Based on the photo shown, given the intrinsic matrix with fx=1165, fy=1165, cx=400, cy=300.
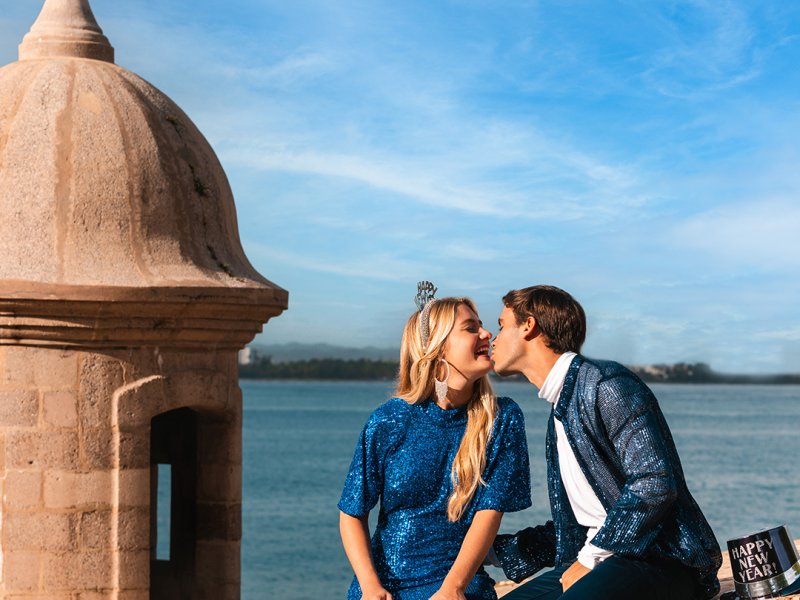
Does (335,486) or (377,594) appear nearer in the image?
(377,594)

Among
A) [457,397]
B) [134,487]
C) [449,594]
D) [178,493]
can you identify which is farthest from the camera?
[178,493]

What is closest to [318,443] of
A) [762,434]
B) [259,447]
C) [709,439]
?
[259,447]

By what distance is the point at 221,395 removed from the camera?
582 centimetres

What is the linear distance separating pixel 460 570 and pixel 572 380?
2.48ft

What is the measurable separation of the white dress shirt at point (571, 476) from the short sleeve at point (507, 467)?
0.52 ft

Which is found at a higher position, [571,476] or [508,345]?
[508,345]

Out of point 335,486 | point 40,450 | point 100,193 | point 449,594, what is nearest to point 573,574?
point 449,594

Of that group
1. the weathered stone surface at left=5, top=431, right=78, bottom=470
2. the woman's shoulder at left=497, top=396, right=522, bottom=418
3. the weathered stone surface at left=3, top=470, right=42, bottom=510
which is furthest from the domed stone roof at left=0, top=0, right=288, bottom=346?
the woman's shoulder at left=497, top=396, right=522, bottom=418

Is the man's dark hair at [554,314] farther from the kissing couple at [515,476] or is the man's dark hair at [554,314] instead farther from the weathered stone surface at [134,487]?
the weathered stone surface at [134,487]

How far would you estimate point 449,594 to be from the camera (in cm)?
394

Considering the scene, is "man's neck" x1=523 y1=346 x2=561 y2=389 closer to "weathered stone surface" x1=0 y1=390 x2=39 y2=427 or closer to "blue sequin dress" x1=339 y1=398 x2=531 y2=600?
"blue sequin dress" x1=339 y1=398 x2=531 y2=600

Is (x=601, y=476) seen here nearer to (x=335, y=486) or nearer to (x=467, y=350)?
(x=467, y=350)

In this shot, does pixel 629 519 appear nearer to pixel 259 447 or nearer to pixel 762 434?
pixel 259 447

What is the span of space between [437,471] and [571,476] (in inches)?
18.8
